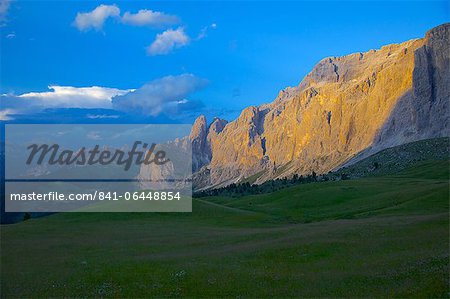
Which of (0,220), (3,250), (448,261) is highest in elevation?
(448,261)

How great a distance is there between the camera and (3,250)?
46.9 meters

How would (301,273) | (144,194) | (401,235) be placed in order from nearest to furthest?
(301,273) < (401,235) < (144,194)

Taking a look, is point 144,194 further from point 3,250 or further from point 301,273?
point 301,273

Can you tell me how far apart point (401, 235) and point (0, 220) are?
623 feet

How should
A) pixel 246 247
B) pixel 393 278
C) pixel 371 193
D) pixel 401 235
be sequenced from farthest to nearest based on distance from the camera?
pixel 371 193 < pixel 246 247 < pixel 401 235 < pixel 393 278

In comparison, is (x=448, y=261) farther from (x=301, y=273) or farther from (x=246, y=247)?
(x=246, y=247)

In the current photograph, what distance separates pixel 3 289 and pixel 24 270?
6.88 m

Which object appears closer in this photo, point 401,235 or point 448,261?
point 448,261

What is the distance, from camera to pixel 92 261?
37.9 meters

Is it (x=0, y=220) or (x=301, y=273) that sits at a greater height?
(x=301, y=273)

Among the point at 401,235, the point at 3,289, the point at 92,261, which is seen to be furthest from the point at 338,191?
the point at 3,289

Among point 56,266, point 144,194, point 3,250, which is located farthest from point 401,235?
point 144,194

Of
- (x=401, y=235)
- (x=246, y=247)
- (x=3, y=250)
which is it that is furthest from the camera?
(x=3, y=250)

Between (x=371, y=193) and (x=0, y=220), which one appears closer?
(x=371, y=193)
